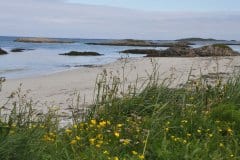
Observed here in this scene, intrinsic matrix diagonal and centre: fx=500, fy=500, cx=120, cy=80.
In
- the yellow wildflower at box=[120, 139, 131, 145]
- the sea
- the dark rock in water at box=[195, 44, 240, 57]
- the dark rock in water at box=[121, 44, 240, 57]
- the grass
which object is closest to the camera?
the grass

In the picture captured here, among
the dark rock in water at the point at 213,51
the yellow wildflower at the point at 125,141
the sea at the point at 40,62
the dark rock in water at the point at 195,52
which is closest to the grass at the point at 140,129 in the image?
the yellow wildflower at the point at 125,141

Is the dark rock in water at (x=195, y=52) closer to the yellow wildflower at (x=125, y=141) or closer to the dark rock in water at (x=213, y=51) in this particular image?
the dark rock in water at (x=213, y=51)

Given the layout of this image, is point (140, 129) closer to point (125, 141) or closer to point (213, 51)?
point (125, 141)

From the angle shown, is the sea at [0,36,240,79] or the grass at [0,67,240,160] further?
the sea at [0,36,240,79]

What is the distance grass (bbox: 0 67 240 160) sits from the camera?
16.0ft

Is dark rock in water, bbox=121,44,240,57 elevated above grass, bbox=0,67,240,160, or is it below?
below

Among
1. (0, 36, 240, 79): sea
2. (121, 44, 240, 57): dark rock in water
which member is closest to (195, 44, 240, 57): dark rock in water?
(121, 44, 240, 57): dark rock in water

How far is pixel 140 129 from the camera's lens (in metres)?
6.10

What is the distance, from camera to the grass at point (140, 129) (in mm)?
4883

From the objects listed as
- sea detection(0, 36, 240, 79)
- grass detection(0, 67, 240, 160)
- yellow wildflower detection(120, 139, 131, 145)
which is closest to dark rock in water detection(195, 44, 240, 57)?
sea detection(0, 36, 240, 79)

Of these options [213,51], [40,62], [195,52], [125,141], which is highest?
[125,141]

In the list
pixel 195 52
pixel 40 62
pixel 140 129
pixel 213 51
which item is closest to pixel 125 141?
pixel 140 129

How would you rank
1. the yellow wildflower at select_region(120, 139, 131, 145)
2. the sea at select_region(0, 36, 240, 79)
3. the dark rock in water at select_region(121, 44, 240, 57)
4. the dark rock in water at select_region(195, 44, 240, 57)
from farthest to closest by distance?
the dark rock in water at select_region(195, 44, 240, 57)
the dark rock in water at select_region(121, 44, 240, 57)
the sea at select_region(0, 36, 240, 79)
the yellow wildflower at select_region(120, 139, 131, 145)

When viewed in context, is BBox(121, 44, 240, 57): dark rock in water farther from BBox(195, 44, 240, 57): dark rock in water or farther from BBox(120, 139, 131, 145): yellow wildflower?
BBox(120, 139, 131, 145): yellow wildflower
